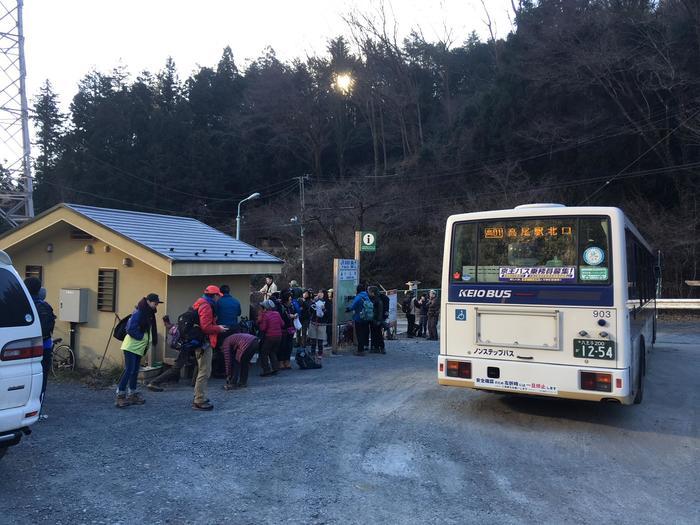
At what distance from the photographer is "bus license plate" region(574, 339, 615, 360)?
6.43 metres

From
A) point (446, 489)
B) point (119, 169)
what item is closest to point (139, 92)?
point (119, 169)

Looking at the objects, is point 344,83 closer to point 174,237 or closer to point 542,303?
point 174,237

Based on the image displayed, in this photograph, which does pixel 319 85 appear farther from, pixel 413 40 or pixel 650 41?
pixel 650 41

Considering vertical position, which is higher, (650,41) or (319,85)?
(319,85)

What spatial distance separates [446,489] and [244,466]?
203 centimetres

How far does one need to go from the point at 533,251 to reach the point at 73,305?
8.85 meters

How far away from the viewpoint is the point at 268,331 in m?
10.3

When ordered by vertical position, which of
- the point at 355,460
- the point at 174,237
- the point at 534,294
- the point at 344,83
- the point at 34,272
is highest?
the point at 344,83

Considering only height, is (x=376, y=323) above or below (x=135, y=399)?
above

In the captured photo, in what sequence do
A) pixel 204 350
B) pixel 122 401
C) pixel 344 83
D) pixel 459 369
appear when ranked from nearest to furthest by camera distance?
pixel 459 369, pixel 122 401, pixel 204 350, pixel 344 83

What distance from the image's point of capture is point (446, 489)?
4918 millimetres

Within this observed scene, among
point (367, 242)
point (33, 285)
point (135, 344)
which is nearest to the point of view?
point (33, 285)

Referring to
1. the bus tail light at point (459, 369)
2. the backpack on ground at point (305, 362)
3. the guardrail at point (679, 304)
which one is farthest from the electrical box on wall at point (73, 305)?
the guardrail at point (679, 304)

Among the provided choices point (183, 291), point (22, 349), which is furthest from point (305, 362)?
point (22, 349)
